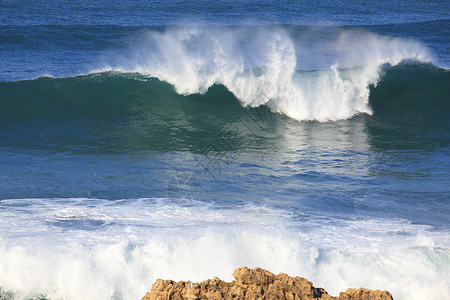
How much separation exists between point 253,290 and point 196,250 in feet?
6.39

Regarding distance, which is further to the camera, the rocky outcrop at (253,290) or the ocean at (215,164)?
the ocean at (215,164)

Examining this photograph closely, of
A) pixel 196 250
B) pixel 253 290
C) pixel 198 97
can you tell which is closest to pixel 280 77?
pixel 198 97

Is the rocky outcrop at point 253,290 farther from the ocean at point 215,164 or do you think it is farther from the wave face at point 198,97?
the wave face at point 198,97

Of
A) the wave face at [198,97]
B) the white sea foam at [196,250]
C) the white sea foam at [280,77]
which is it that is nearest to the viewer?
the white sea foam at [196,250]

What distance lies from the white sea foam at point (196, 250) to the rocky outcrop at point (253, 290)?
1456 millimetres

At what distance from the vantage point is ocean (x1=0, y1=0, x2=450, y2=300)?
16.9ft

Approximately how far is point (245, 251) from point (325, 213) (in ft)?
6.23

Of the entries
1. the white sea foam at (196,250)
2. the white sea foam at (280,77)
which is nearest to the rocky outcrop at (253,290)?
the white sea foam at (196,250)

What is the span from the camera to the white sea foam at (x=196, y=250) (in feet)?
15.9

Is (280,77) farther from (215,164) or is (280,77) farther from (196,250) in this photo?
(196,250)

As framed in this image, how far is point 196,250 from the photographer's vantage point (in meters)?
5.29

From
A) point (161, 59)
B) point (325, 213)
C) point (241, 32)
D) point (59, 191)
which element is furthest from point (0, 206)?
point (241, 32)

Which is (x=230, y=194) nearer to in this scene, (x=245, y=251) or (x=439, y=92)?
(x=245, y=251)

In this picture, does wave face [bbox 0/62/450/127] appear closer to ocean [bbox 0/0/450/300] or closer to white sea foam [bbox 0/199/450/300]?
ocean [bbox 0/0/450/300]
